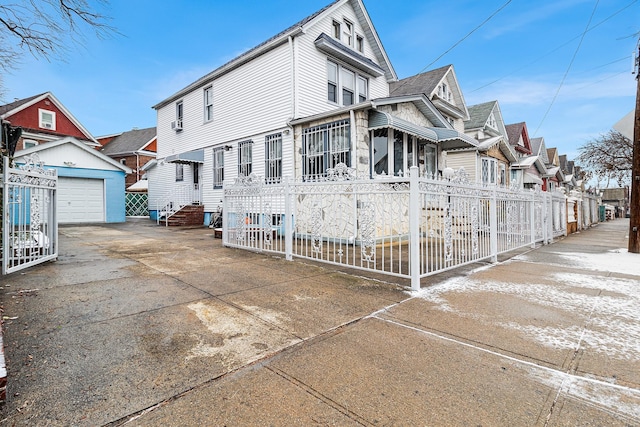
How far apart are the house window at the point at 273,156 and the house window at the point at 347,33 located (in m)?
5.24

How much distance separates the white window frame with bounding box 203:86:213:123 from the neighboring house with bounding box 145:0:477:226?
0.05 metres

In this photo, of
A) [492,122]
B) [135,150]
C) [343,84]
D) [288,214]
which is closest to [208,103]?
[343,84]

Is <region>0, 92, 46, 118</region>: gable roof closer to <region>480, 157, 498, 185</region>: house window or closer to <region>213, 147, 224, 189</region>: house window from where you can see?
<region>213, 147, 224, 189</region>: house window

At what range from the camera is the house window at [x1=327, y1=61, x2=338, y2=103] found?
12.1 m

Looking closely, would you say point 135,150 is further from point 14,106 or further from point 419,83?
point 419,83

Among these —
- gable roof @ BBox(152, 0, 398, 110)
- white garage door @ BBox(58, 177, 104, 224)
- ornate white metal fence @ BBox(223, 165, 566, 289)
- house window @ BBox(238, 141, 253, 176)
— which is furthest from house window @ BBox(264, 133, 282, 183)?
white garage door @ BBox(58, 177, 104, 224)

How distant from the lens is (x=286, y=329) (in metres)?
3.07

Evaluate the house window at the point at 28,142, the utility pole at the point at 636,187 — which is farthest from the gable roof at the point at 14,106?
the utility pole at the point at 636,187

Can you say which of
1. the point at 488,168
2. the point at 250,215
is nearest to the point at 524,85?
the point at 488,168

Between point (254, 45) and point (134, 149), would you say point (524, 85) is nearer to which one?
point (254, 45)

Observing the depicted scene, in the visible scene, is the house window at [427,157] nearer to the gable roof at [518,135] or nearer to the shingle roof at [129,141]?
the gable roof at [518,135]

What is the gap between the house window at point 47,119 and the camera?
2297cm

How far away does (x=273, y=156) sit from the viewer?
11.6m

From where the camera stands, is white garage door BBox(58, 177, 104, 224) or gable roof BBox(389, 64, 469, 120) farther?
gable roof BBox(389, 64, 469, 120)
